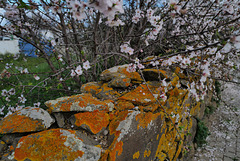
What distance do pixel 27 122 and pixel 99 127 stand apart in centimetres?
62

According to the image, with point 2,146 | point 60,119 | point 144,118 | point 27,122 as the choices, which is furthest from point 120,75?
point 2,146

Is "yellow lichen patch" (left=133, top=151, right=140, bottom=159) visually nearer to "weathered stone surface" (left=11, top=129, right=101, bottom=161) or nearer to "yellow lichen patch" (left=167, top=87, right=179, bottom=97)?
"weathered stone surface" (left=11, top=129, right=101, bottom=161)

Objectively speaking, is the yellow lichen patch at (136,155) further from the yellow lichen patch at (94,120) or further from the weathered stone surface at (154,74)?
the weathered stone surface at (154,74)

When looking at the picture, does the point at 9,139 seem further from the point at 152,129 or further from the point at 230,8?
the point at 230,8

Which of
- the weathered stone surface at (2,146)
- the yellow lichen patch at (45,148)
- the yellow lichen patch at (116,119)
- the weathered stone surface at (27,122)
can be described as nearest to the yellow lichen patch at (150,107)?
the yellow lichen patch at (116,119)

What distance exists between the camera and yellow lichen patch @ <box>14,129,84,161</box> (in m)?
1.04

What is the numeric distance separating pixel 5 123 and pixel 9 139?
151 millimetres

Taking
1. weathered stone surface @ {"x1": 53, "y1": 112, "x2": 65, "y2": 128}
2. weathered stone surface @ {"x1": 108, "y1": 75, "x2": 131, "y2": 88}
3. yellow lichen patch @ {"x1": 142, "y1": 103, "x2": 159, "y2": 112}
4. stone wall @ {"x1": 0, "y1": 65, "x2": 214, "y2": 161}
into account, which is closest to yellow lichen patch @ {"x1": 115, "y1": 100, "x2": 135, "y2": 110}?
stone wall @ {"x1": 0, "y1": 65, "x2": 214, "y2": 161}

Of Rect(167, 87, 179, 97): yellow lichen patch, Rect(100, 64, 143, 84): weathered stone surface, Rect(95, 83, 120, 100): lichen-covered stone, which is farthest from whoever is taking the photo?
Rect(167, 87, 179, 97): yellow lichen patch

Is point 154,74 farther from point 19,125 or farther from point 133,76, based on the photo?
point 19,125

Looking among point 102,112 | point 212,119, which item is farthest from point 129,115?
point 212,119

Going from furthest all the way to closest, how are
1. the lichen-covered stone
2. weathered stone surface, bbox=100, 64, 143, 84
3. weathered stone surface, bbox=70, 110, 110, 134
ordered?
weathered stone surface, bbox=100, 64, 143, 84 → the lichen-covered stone → weathered stone surface, bbox=70, 110, 110, 134

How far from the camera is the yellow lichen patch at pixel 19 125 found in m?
1.19

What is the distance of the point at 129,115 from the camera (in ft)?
4.67
